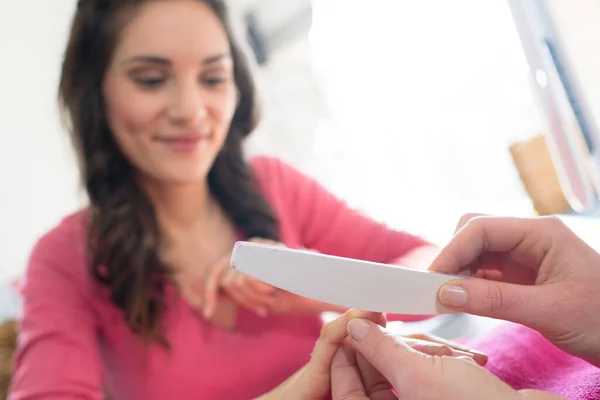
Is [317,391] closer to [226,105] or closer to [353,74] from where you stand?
[226,105]

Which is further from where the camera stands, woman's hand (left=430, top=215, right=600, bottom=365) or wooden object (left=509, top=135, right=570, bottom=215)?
wooden object (left=509, top=135, right=570, bottom=215)

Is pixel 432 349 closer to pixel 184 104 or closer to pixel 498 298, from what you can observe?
pixel 498 298

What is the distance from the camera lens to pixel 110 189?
620 millimetres

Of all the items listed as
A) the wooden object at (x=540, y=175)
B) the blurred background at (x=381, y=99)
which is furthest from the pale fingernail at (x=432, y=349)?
the wooden object at (x=540, y=175)

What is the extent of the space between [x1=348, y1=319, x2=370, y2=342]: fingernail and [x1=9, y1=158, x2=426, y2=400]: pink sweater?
25 centimetres

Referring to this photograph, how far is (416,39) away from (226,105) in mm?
574

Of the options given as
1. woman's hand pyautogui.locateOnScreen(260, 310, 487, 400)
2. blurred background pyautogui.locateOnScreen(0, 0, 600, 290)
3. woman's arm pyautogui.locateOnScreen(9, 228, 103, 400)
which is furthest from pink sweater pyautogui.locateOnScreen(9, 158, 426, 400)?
blurred background pyautogui.locateOnScreen(0, 0, 600, 290)

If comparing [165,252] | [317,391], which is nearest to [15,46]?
[165,252]

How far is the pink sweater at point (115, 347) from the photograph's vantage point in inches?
19.3

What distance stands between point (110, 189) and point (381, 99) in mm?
716

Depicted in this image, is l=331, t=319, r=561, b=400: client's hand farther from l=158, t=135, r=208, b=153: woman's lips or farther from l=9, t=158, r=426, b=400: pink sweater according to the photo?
l=158, t=135, r=208, b=153: woman's lips

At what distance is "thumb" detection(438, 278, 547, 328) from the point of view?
33 cm

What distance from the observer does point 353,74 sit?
1150mm

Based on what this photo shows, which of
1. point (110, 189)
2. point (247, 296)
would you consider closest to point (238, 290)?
point (247, 296)
